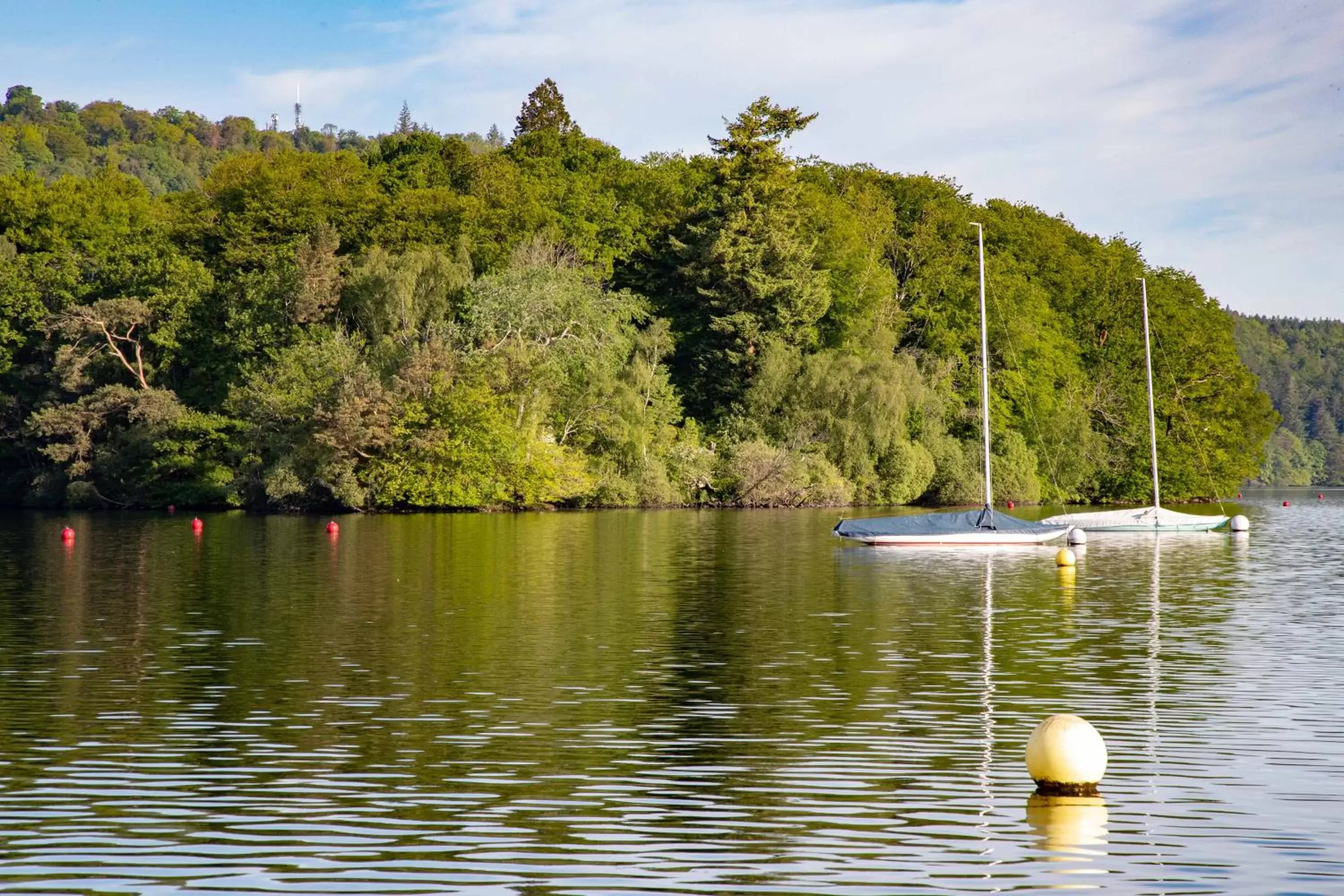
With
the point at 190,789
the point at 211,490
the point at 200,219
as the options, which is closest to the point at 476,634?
the point at 190,789

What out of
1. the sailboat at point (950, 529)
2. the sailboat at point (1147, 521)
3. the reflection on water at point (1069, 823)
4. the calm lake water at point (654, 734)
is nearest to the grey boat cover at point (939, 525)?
the sailboat at point (950, 529)

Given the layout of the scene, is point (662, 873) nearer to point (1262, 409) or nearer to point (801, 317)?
point (801, 317)

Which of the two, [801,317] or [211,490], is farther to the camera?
[801,317]

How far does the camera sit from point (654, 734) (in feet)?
53.9

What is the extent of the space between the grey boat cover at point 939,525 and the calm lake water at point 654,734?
424 inches

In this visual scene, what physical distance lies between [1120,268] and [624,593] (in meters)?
85.1

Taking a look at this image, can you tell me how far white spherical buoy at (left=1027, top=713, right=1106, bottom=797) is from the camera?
1310cm

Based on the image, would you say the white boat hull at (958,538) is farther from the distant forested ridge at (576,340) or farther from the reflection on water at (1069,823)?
the reflection on water at (1069,823)

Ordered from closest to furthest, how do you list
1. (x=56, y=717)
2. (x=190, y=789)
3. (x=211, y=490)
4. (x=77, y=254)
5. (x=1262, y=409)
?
(x=190, y=789) < (x=56, y=717) < (x=211, y=490) < (x=77, y=254) < (x=1262, y=409)

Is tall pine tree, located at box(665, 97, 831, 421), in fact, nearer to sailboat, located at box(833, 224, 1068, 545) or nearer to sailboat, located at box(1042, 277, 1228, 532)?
sailboat, located at box(1042, 277, 1228, 532)

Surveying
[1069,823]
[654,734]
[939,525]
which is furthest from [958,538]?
[1069,823]

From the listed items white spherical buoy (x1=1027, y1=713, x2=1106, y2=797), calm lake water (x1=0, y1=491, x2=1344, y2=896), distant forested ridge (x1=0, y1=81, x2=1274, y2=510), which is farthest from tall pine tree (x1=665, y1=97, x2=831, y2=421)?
white spherical buoy (x1=1027, y1=713, x2=1106, y2=797)

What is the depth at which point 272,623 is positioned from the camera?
26.7m

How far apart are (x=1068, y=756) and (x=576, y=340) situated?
214 feet
